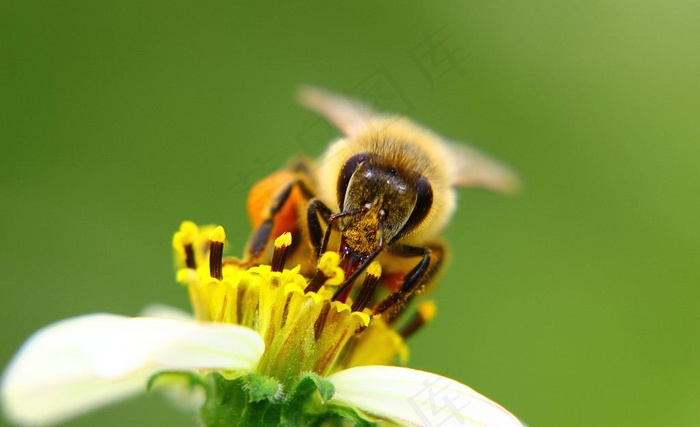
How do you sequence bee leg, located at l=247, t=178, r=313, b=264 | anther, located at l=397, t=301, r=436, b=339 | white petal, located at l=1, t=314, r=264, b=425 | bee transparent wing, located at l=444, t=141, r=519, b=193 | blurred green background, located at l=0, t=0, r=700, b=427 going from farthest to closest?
blurred green background, located at l=0, t=0, r=700, b=427 < bee transparent wing, located at l=444, t=141, r=519, b=193 < anther, located at l=397, t=301, r=436, b=339 < bee leg, located at l=247, t=178, r=313, b=264 < white petal, located at l=1, t=314, r=264, b=425

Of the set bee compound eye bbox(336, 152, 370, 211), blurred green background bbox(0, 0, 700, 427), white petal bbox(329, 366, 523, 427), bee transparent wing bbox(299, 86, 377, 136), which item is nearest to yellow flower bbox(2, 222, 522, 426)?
white petal bbox(329, 366, 523, 427)

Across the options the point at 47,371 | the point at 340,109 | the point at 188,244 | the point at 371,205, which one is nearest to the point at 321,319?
the point at 371,205

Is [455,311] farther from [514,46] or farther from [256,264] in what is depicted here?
[256,264]

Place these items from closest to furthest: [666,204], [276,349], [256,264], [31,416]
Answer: [31,416]
[276,349]
[256,264]
[666,204]

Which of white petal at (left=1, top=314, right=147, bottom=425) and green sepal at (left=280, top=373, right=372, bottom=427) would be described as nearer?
white petal at (left=1, top=314, right=147, bottom=425)

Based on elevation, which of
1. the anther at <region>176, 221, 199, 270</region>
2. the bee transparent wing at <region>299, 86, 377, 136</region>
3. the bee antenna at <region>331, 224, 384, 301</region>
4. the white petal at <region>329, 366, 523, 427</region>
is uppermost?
the bee transparent wing at <region>299, 86, 377, 136</region>

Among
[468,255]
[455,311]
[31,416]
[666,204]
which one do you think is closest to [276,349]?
[31,416]

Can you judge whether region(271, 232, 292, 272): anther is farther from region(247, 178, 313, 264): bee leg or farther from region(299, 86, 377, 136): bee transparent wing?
region(299, 86, 377, 136): bee transparent wing
